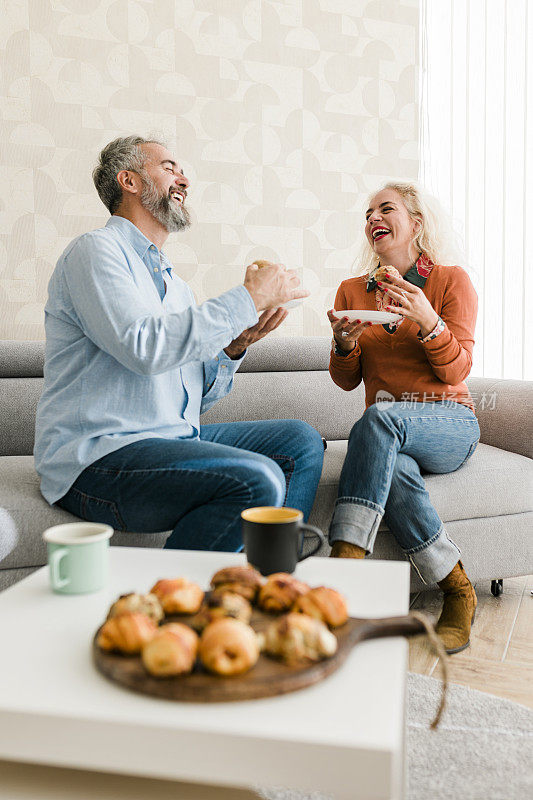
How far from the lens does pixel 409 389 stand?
1.92 meters

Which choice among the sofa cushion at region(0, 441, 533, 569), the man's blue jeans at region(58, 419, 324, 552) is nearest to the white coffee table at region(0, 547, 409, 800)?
the man's blue jeans at region(58, 419, 324, 552)

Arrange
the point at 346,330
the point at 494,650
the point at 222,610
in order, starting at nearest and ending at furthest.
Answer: the point at 222,610 → the point at 494,650 → the point at 346,330

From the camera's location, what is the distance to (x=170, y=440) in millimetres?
1460

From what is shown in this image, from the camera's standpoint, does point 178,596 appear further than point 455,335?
No

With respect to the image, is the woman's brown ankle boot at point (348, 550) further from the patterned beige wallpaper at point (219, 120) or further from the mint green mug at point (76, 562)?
the patterned beige wallpaper at point (219, 120)

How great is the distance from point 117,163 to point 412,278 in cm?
89

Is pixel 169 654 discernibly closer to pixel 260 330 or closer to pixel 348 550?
pixel 348 550

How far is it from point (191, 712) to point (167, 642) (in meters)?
0.06

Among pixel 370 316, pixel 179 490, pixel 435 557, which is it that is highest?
pixel 370 316

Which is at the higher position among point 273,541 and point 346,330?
point 346,330

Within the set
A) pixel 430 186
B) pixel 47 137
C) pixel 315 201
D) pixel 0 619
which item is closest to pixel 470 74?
pixel 430 186

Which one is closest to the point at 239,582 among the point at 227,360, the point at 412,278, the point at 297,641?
the point at 297,641

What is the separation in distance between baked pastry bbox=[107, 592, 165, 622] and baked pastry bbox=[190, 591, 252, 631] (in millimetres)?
40

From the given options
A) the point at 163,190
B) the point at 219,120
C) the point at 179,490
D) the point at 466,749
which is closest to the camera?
the point at 466,749
